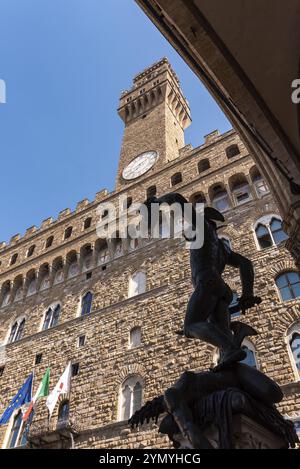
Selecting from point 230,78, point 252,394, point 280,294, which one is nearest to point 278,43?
point 230,78

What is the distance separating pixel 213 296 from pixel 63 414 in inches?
368

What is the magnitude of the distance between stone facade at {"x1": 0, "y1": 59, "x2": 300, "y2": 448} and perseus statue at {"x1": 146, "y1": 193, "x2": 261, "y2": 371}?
18.0 feet

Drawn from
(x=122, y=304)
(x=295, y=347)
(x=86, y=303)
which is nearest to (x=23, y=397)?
(x=86, y=303)

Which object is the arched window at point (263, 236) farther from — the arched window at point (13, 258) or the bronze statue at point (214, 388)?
the arched window at point (13, 258)

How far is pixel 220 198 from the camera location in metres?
12.9

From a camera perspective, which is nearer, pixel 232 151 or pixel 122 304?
pixel 122 304

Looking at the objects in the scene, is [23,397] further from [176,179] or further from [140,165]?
[140,165]

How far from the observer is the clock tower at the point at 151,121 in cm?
1738

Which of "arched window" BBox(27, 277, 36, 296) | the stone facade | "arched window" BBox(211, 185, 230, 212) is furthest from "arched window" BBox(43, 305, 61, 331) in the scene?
"arched window" BBox(211, 185, 230, 212)

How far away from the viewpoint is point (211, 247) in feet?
9.57

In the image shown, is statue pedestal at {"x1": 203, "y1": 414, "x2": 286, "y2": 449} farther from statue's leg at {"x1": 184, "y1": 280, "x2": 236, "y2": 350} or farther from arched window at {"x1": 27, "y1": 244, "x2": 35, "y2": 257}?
arched window at {"x1": 27, "y1": 244, "x2": 35, "y2": 257}

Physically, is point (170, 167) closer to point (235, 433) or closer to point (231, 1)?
point (231, 1)

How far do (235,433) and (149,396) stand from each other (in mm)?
7621

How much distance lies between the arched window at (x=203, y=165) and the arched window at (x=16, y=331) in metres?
8.92
